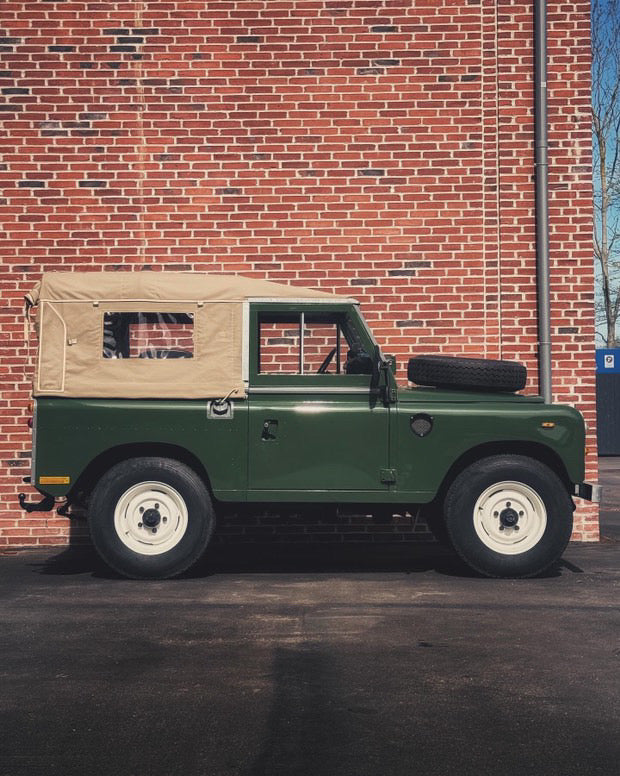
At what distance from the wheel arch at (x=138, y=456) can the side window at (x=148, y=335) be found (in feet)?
2.31

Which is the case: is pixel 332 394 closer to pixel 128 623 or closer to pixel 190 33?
pixel 128 623

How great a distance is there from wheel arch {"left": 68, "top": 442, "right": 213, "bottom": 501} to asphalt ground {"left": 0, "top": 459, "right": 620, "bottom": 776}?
78 cm

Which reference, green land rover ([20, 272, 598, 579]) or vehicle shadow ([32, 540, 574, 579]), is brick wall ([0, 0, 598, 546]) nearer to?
vehicle shadow ([32, 540, 574, 579])

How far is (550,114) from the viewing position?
9852mm

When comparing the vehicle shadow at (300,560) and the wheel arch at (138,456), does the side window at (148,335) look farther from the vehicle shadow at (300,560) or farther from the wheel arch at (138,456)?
the vehicle shadow at (300,560)

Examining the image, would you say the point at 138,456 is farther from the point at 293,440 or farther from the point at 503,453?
the point at 503,453

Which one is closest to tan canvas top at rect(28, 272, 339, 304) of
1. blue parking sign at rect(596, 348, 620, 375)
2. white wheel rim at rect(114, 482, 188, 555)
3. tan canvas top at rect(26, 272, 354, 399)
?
tan canvas top at rect(26, 272, 354, 399)

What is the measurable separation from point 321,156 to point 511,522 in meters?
4.24

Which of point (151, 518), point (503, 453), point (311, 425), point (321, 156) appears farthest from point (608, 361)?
point (151, 518)

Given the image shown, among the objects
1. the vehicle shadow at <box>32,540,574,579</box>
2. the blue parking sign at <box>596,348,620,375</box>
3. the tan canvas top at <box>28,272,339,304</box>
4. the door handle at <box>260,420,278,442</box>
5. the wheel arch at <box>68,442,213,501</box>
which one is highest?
the blue parking sign at <box>596,348,620,375</box>

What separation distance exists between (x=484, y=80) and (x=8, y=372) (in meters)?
5.50

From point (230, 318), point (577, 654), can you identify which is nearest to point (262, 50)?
point (230, 318)

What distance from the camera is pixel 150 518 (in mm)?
7484

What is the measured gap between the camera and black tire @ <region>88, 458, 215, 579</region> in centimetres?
746
